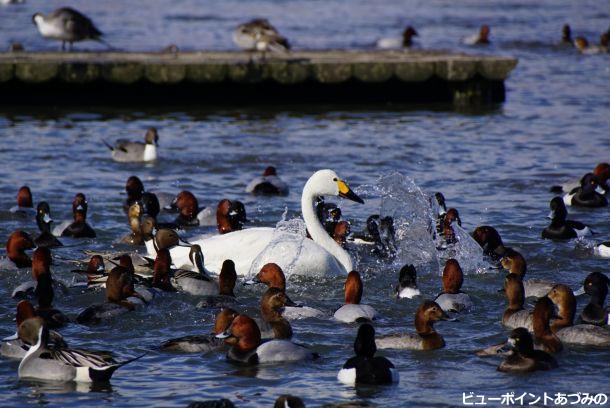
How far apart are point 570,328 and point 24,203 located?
25.7ft

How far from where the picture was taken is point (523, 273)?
12.3 metres

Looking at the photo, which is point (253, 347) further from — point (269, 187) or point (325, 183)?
point (269, 187)

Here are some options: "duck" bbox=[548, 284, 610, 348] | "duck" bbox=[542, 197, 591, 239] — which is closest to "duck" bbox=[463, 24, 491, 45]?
"duck" bbox=[542, 197, 591, 239]

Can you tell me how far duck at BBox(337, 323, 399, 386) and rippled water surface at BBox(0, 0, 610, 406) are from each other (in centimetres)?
9

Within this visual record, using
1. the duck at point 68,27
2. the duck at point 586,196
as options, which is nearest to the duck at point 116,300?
the duck at point 586,196

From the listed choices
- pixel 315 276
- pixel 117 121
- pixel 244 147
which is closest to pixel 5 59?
pixel 117 121

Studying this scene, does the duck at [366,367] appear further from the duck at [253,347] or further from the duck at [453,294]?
the duck at [453,294]

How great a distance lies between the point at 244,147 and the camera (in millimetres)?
21062

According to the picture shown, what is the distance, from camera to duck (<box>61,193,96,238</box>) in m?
14.6

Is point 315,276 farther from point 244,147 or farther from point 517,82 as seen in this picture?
point 517,82

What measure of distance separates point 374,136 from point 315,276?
947 cm

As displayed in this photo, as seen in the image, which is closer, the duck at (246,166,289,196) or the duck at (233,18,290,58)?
the duck at (246,166,289,196)

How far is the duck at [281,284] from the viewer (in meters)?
11.1

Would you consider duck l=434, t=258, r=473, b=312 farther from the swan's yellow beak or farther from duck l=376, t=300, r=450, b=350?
the swan's yellow beak
